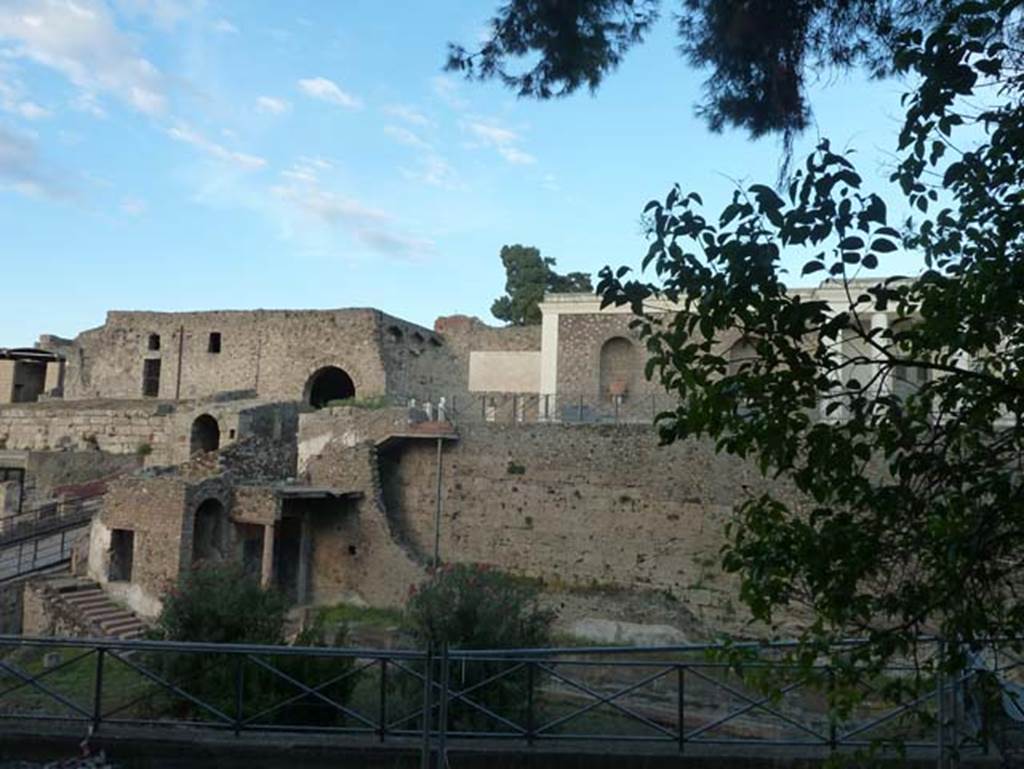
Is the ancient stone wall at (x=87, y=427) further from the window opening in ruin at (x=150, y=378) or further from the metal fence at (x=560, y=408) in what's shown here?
the metal fence at (x=560, y=408)

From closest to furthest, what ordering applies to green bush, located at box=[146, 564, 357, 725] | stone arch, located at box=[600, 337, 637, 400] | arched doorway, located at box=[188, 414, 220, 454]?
1. green bush, located at box=[146, 564, 357, 725]
2. stone arch, located at box=[600, 337, 637, 400]
3. arched doorway, located at box=[188, 414, 220, 454]

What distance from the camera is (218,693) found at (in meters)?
7.57

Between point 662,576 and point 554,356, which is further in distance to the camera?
point 554,356

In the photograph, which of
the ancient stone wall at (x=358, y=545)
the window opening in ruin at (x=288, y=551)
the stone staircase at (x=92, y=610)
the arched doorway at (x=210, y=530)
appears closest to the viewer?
the stone staircase at (x=92, y=610)

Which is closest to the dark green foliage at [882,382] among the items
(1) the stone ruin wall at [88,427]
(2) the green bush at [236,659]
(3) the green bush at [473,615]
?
(2) the green bush at [236,659]

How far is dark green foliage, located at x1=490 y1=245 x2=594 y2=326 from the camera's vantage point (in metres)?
37.4

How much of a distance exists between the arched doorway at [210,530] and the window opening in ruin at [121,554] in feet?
3.71

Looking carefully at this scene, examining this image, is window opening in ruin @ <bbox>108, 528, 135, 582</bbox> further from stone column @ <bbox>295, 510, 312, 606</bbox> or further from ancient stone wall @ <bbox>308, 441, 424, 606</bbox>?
ancient stone wall @ <bbox>308, 441, 424, 606</bbox>

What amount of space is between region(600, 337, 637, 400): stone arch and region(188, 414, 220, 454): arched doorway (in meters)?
8.94

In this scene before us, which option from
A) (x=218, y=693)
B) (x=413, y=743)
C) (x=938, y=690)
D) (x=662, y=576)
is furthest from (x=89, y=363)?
(x=938, y=690)

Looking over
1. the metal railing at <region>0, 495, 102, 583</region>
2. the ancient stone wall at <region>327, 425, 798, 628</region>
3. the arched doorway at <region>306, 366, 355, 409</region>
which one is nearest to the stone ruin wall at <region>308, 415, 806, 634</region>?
Answer: the ancient stone wall at <region>327, 425, 798, 628</region>

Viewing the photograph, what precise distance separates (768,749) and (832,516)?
2875mm

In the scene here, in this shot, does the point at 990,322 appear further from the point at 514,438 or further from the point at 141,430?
the point at 141,430

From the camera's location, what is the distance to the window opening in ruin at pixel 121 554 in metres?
15.7
